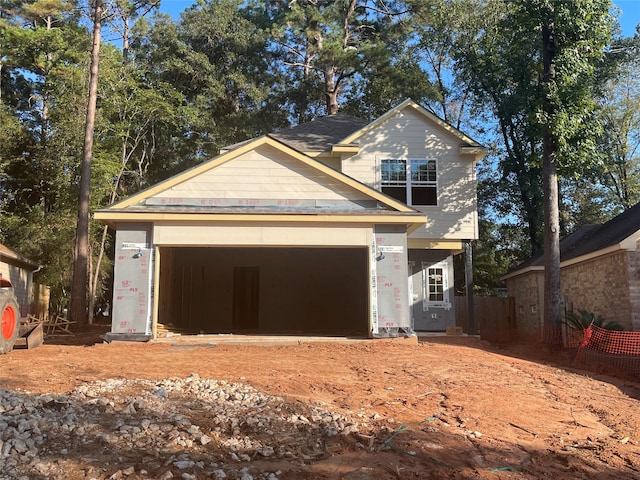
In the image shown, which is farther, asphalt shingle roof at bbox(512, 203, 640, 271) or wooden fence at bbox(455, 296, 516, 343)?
wooden fence at bbox(455, 296, 516, 343)

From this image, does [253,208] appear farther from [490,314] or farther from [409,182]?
[490,314]

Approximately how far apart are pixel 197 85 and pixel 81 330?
1783 cm

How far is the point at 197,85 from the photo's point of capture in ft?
102

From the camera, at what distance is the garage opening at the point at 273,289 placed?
18.4 m

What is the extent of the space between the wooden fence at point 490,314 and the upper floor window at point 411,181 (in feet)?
15.8

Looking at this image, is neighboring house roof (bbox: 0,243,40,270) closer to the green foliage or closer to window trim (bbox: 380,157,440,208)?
window trim (bbox: 380,157,440,208)

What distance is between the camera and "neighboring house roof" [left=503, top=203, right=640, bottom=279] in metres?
14.2

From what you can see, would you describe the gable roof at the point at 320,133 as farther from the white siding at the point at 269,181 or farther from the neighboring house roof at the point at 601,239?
the neighboring house roof at the point at 601,239

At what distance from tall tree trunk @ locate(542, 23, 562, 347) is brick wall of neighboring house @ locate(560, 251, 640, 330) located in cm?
155

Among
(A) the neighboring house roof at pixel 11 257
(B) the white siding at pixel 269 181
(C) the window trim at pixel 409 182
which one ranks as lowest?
(A) the neighboring house roof at pixel 11 257

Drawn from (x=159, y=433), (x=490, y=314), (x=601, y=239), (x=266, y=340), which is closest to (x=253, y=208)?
(x=266, y=340)

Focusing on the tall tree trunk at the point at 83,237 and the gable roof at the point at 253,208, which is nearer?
the gable roof at the point at 253,208

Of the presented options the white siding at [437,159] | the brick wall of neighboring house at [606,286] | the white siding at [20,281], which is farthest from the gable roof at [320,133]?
the white siding at [20,281]

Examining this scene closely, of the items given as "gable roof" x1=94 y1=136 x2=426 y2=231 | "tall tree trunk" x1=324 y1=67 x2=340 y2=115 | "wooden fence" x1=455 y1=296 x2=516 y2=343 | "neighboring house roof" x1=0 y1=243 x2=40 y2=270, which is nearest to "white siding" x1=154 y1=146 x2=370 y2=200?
"gable roof" x1=94 y1=136 x2=426 y2=231
